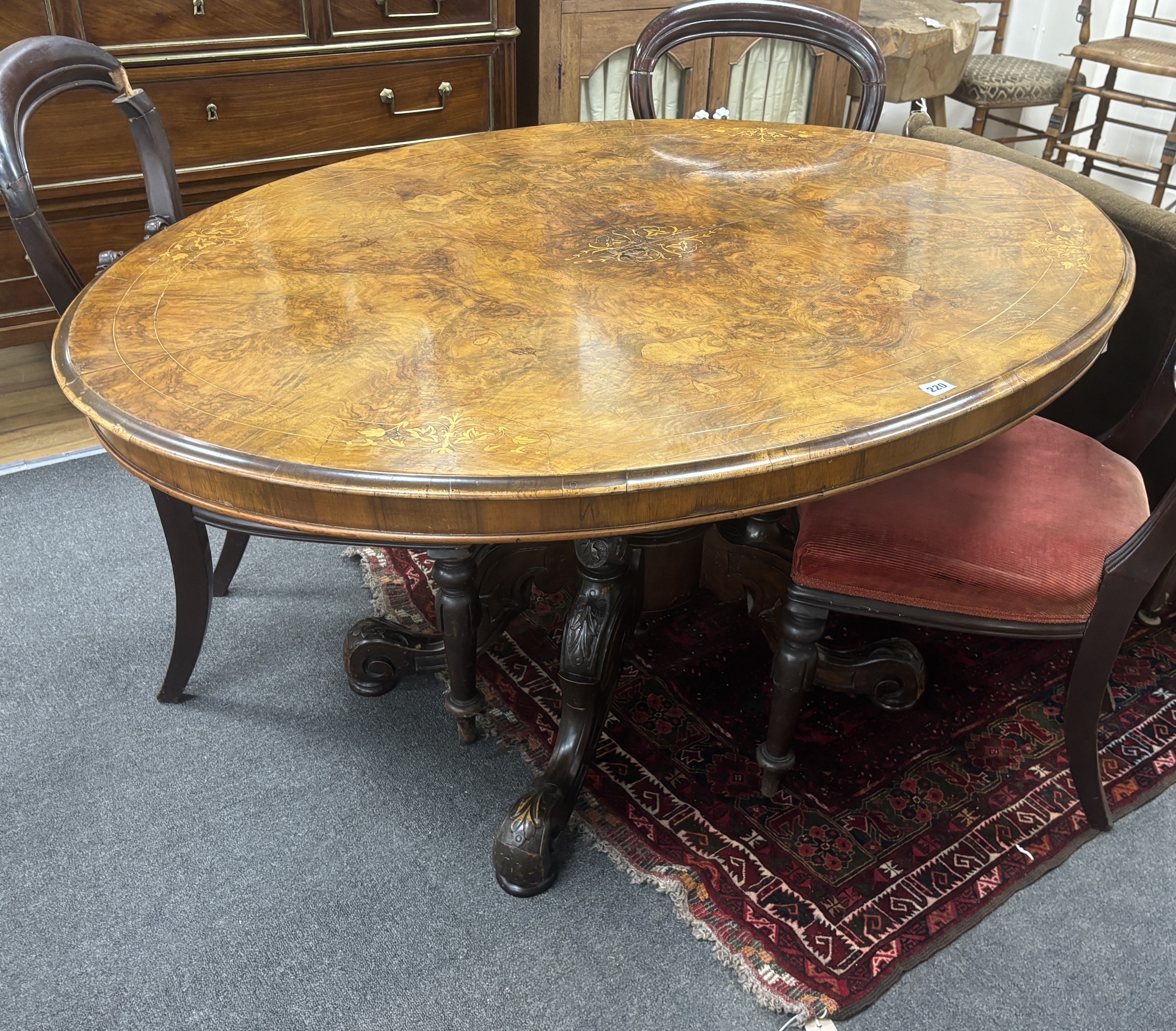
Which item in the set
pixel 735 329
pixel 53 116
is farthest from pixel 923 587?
pixel 53 116

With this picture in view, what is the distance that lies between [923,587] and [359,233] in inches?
35.7

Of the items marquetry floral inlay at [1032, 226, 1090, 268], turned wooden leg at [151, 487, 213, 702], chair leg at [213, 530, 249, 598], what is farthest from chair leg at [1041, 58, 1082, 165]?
turned wooden leg at [151, 487, 213, 702]

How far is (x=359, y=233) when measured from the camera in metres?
1.36

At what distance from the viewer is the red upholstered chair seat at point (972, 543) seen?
1.20m

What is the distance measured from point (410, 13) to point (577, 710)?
6.31 feet

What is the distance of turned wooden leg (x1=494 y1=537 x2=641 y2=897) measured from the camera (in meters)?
1.27

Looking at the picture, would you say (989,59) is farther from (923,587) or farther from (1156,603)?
(923,587)

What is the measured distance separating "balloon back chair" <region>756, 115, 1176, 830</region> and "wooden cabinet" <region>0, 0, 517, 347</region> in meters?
1.82

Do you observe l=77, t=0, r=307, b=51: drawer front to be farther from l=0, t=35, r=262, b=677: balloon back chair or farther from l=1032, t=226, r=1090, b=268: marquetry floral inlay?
l=1032, t=226, r=1090, b=268: marquetry floral inlay

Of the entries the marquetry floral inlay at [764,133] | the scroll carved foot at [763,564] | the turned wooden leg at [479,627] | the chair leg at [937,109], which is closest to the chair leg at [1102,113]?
the chair leg at [937,109]

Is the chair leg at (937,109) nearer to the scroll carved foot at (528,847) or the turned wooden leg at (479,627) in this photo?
the turned wooden leg at (479,627)

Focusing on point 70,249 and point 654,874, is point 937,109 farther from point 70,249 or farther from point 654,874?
point 654,874

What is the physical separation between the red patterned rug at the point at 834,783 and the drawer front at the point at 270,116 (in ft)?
4.27

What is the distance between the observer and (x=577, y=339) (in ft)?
3.50
